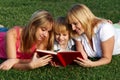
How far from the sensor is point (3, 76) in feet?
18.3

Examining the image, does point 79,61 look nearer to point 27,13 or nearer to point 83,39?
point 83,39

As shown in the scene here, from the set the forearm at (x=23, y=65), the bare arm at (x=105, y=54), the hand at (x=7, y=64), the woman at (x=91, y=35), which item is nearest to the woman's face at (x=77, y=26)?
the woman at (x=91, y=35)

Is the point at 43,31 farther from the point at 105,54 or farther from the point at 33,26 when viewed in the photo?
the point at 105,54

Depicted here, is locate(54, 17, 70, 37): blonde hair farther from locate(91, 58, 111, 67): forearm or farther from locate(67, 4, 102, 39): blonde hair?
locate(91, 58, 111, 67): forearm

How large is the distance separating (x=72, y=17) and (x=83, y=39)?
59 cm

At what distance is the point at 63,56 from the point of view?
18.1ft

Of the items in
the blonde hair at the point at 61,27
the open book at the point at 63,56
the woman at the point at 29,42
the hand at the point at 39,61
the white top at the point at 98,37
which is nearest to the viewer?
the open book at the point at 63,56

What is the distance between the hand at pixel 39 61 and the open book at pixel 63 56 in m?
0.06

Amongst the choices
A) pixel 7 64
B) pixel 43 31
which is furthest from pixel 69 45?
pixel 7 64

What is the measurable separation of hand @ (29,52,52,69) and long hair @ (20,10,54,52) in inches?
14.9

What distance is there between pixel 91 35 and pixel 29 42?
97 centimetres

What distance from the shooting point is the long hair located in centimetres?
574

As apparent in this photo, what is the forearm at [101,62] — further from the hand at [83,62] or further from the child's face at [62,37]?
the child's face at [62,37]

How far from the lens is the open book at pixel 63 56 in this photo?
17.8 feet
